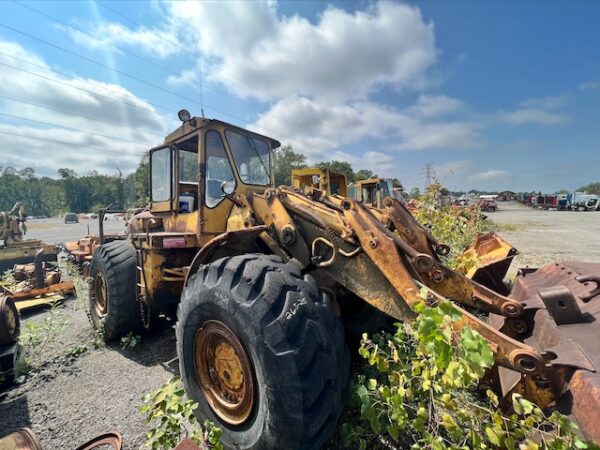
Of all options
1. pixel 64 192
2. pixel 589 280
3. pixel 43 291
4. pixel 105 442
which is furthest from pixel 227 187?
pixel 64 192

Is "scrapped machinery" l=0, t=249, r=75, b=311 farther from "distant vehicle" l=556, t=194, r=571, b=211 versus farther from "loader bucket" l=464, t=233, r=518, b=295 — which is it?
"distant vehicle" l=556, t=194, r=571, b=211

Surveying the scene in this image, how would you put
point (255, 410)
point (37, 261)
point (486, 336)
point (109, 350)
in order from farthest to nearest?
point (37, 261) < point (109, 350) < point (255, 410) < point (486, 336)

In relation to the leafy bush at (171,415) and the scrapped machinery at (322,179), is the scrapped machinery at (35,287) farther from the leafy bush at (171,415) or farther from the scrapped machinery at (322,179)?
the scrapped machinery at (322,179)

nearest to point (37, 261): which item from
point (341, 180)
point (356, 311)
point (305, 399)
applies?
point (356, 311)

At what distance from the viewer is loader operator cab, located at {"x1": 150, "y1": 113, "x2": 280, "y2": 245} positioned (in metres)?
3.71

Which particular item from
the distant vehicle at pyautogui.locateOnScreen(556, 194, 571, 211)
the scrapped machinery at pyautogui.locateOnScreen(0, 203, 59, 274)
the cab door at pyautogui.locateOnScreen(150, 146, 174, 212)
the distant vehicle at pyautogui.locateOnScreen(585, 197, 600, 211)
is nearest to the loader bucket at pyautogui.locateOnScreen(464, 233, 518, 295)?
the cab door at pyautogui.locateOnScreen(150, 146, 174, 212)

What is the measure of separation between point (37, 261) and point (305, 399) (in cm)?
765

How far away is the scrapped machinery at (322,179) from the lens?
43.9 ft

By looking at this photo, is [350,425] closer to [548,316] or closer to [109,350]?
[548,316]

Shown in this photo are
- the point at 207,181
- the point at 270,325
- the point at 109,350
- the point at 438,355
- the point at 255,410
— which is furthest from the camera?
the point at 109,350

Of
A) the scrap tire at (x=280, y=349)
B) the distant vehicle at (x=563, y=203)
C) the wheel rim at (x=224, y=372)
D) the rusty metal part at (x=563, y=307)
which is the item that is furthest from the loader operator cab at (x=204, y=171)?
the distant vehicle at (x=563, y=203)

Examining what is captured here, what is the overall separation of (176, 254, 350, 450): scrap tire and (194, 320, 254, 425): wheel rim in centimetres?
4

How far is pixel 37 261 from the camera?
695cm

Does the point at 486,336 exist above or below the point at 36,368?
above
